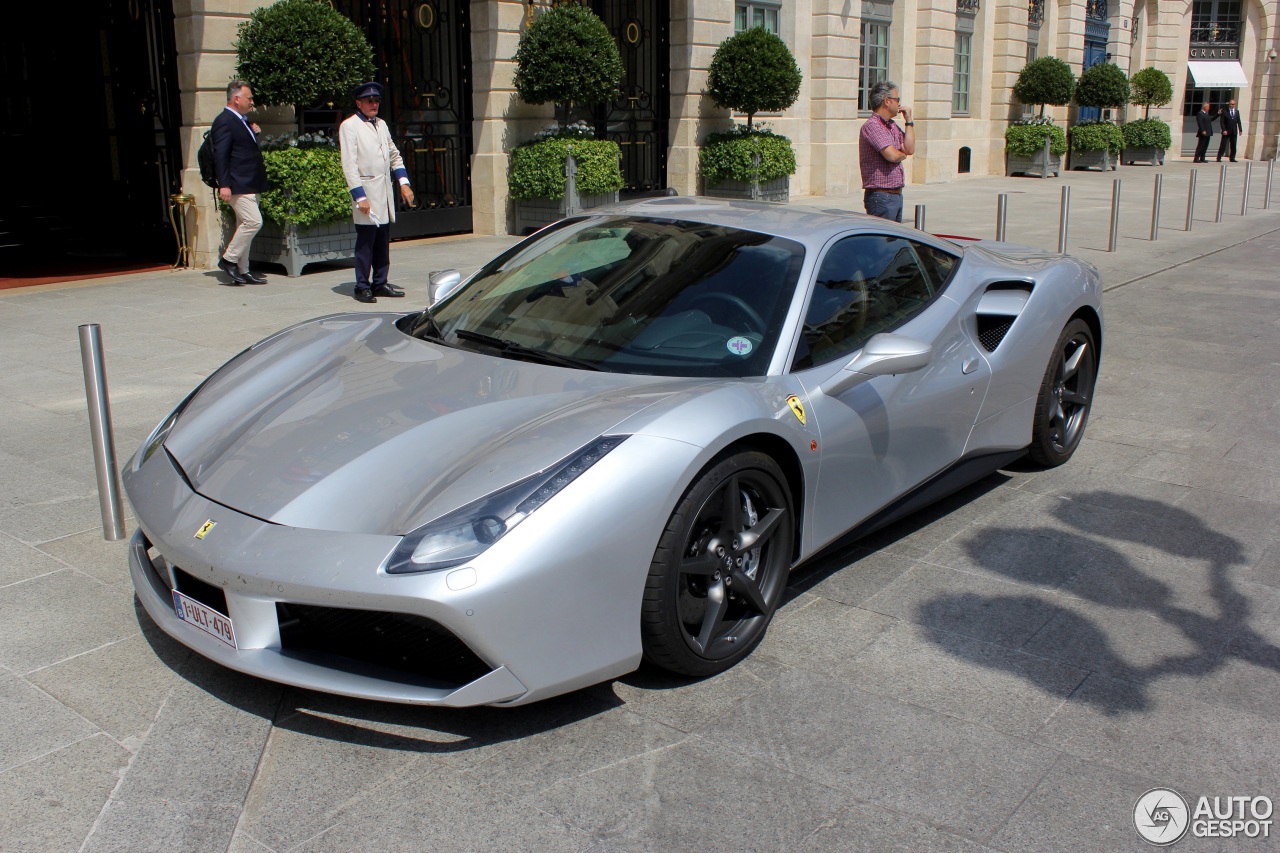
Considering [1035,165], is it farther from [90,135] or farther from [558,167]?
[90,135]

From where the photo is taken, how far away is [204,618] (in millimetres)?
3084

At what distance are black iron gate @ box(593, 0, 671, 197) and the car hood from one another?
13591 millimetres

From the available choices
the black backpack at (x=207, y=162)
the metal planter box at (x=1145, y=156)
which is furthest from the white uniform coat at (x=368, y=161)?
the metal planter box at (x=1145, y=156)

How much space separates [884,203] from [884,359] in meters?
6.20

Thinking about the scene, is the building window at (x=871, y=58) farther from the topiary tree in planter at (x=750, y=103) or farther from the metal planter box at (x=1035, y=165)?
the topiary tree in planter at (x=750, y=103)

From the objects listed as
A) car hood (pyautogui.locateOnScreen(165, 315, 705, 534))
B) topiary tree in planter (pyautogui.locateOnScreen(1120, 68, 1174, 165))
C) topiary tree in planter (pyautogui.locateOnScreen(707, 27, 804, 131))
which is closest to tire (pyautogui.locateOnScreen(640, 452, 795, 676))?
car hood (pyautogui.locateOnScreen(165, 315, 705, 534))

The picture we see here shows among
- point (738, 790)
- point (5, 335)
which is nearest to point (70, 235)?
point (5, 335)

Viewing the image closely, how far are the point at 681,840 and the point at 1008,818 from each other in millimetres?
791

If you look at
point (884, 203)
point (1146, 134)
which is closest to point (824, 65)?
point (884, 203)

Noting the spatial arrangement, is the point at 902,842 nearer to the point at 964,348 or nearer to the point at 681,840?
the point at 681,840

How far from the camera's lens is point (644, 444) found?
3.13m

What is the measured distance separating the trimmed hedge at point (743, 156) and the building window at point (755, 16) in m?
2.70

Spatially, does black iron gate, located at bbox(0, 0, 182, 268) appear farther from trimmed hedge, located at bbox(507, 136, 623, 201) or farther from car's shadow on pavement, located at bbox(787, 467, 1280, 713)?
car's shadow on pavement, located at bbox(787, 467, 1280, 713)

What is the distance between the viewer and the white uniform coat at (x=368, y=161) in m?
9.73
